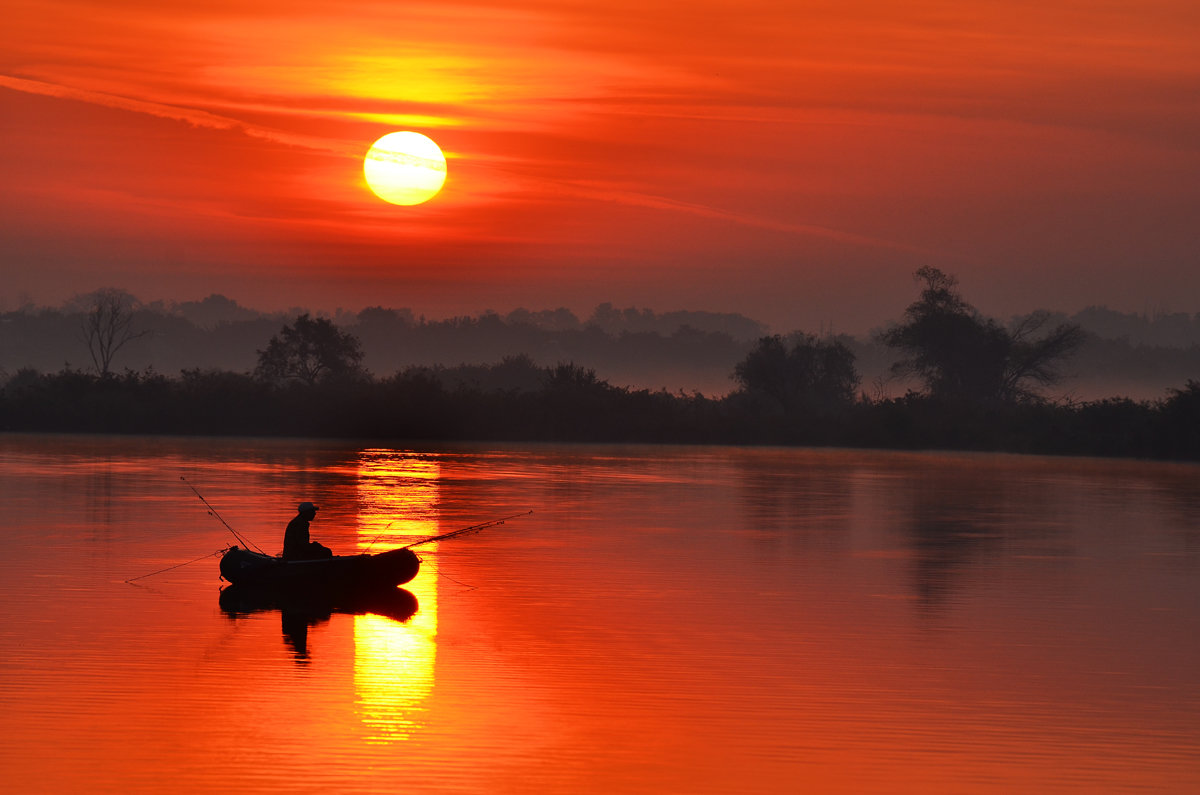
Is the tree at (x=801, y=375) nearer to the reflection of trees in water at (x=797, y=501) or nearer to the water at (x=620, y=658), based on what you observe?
the reflection of trees in water at (x=797, y=501)

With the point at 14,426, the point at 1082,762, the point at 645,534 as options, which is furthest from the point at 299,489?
the point at 14,426

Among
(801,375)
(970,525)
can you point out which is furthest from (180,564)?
(801,375)

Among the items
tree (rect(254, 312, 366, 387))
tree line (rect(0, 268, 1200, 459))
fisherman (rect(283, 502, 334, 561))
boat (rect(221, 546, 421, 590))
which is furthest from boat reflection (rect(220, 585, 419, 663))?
tree (rect(254, 312, 366, 387))

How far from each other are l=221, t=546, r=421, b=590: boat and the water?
790 mm

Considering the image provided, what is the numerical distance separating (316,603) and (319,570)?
0.48 m

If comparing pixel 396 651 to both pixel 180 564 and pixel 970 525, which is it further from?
pixel 970 525

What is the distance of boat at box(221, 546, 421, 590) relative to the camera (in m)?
20.5

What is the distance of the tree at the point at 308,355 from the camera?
299 ft

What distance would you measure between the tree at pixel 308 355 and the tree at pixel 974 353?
33530mm

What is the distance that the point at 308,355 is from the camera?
92.2 metres

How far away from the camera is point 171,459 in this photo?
5806 cm

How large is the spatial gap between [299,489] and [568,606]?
23506mm

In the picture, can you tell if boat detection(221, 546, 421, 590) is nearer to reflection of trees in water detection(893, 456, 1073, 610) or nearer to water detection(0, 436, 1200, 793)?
water detection(0, 436, 1200, 793)

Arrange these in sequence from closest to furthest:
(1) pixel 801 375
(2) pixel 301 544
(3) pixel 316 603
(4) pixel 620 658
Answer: (4) pixel 620 658 → (3) pixel 316 603 → (2) pixel 301 544 → (1) pixel 801 375
